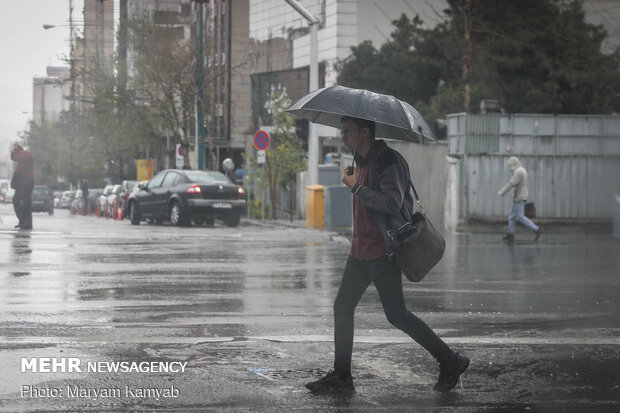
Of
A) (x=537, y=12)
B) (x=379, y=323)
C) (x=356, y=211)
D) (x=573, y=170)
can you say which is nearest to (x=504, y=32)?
(x=537, y=12)

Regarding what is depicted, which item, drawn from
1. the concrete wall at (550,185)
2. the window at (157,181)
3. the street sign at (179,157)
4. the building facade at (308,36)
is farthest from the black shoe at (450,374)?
the building facade at (308,36)

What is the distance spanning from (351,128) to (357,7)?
5155 cm

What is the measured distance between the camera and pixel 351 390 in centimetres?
639

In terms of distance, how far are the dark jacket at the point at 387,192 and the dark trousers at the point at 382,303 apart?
0.56 ft

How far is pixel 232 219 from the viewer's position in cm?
2817

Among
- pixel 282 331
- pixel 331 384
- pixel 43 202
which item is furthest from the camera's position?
pixel 43 202

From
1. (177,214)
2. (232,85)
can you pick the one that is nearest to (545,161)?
(177,214)

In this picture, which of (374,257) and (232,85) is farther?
(232,85)

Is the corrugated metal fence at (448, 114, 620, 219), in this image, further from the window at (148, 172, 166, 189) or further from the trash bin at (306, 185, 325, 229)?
the window at (148, 172, 166, 189)

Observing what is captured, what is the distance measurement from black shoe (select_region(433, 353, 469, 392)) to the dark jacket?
82cm

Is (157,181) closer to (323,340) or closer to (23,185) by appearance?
(23,185)

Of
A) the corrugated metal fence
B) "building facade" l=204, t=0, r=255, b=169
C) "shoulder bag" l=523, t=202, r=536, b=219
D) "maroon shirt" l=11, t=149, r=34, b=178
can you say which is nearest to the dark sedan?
"maroon shirt" l=11, t=149, r=34, b=178

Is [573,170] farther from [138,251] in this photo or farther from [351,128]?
[351,128]

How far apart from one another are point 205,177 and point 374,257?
22.2m
